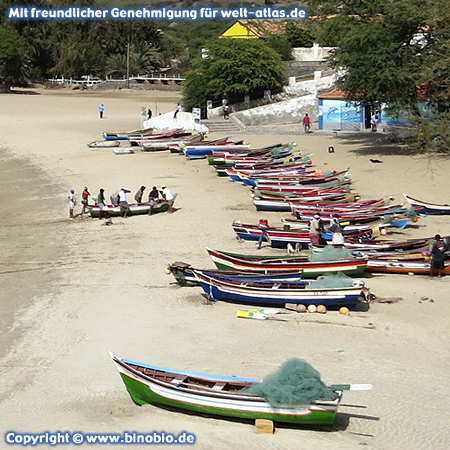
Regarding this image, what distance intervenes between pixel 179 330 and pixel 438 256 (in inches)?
269

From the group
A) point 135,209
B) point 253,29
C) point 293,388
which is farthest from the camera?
point 253,29

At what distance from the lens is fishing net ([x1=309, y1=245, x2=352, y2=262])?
62.7 ft

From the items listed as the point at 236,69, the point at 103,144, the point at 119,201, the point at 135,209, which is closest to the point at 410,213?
the point at 135,209

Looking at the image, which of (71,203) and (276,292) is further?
(71,203)

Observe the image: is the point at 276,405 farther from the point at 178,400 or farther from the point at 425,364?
the point at 425,364

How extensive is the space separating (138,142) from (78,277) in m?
24.9

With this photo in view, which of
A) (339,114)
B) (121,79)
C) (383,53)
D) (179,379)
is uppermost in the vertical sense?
(121,79)

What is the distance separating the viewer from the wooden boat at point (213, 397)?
1185 centimetres

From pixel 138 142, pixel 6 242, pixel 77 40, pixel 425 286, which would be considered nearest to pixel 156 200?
pixel 6 242

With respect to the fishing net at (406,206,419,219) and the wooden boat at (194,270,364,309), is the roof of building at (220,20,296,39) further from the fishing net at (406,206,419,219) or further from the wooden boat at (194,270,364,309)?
the wooden boat at (194,270,364,309)

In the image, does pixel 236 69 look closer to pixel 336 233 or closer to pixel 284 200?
pixel 284 200

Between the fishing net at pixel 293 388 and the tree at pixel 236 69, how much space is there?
40685 millimetres

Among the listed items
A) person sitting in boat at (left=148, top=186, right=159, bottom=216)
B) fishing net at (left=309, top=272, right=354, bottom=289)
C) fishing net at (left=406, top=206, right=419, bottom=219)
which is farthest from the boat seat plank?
person sitting in boat at (left=148, top=186, right=159, bottom=216)

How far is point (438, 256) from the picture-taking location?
19281 millimetres
